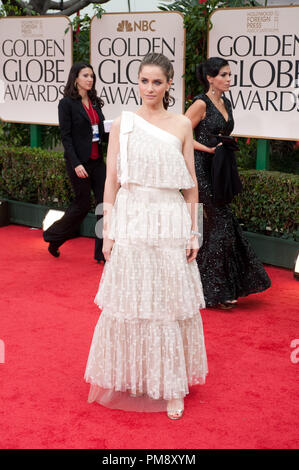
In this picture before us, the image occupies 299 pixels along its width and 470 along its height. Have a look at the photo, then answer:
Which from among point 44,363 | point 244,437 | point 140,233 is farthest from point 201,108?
point 244,437

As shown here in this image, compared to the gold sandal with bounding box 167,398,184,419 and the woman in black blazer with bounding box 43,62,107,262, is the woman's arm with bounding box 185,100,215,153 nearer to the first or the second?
the woman in black blazer with bounding box 43,62,107,262

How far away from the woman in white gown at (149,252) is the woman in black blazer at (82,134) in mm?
2792

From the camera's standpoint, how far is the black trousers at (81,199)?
6.17 m

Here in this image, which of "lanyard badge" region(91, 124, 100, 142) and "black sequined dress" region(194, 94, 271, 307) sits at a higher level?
"lanyard badge" region(91, 124, 100, 142)

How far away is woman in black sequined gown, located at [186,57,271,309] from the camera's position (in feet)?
15.8

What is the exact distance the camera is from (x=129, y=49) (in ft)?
23.2

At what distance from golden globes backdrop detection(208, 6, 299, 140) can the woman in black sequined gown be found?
1.39 metres

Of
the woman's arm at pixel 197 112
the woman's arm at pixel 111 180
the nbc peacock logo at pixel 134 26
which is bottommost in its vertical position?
the woman's arm at pixel 111 180

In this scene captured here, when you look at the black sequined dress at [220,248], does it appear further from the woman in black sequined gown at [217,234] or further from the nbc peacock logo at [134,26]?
the nbc peacock logo at [134,26]

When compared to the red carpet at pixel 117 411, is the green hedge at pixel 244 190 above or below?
above

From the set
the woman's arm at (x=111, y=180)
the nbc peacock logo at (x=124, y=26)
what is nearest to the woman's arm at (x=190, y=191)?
the woman's arm at (x=111, y=180)

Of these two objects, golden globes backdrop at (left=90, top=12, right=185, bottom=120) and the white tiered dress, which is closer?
the white tiered dress

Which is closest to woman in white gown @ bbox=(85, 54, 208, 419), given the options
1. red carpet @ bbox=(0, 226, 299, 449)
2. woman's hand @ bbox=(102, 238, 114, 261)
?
woman's hand @ bbox=(102, 238, 114, 261)

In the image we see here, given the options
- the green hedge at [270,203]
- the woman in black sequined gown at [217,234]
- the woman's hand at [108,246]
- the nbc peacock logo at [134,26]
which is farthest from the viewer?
the nbc peacock logo at [134,26]
